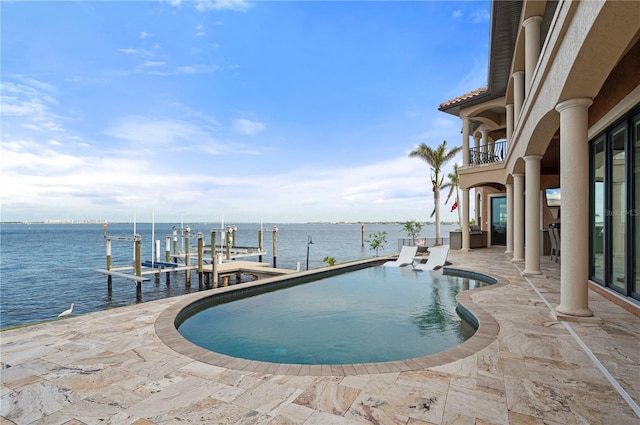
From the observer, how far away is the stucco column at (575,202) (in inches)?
202

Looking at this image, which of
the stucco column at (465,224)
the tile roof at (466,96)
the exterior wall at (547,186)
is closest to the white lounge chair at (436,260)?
the stucco column at (465,224)

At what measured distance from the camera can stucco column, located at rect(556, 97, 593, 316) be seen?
5125 millimetres

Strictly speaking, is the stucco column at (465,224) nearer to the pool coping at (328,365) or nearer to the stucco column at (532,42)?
the stucco column at (532,42)

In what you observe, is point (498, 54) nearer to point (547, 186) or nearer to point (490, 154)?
point (490, 154)

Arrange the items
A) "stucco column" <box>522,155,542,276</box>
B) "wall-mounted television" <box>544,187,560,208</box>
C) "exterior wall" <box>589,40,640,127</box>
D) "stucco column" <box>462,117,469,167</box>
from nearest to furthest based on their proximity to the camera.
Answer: "exterior wall" <box>589,40,640,127</box> → "stucco column" <box>522,155,542,276</box> → "stucco column" <box>462,117,469,167</box> → "wall-mounted television" <box>544,187,560,208</box>

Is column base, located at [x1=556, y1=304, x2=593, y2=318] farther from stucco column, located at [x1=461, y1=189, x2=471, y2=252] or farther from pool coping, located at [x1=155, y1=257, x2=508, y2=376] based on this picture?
stucco column, located at [x1=461, y1=189, x2=471, y2=252]

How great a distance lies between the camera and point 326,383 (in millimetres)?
3396

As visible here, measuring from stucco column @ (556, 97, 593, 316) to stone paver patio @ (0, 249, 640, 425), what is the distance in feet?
1.76

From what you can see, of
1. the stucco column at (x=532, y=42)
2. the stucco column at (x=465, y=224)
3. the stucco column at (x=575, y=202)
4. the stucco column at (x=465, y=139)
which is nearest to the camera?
the stucco column at (x=575, y=202)

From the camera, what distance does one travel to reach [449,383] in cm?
331

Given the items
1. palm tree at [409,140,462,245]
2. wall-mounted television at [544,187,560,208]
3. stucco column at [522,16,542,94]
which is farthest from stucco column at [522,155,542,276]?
palm tree at [409,140,462,245]

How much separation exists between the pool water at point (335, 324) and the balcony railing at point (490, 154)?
8596 mm

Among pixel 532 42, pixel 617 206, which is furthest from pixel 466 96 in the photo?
pixel 617 206

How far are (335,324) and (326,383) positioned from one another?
129 inches
